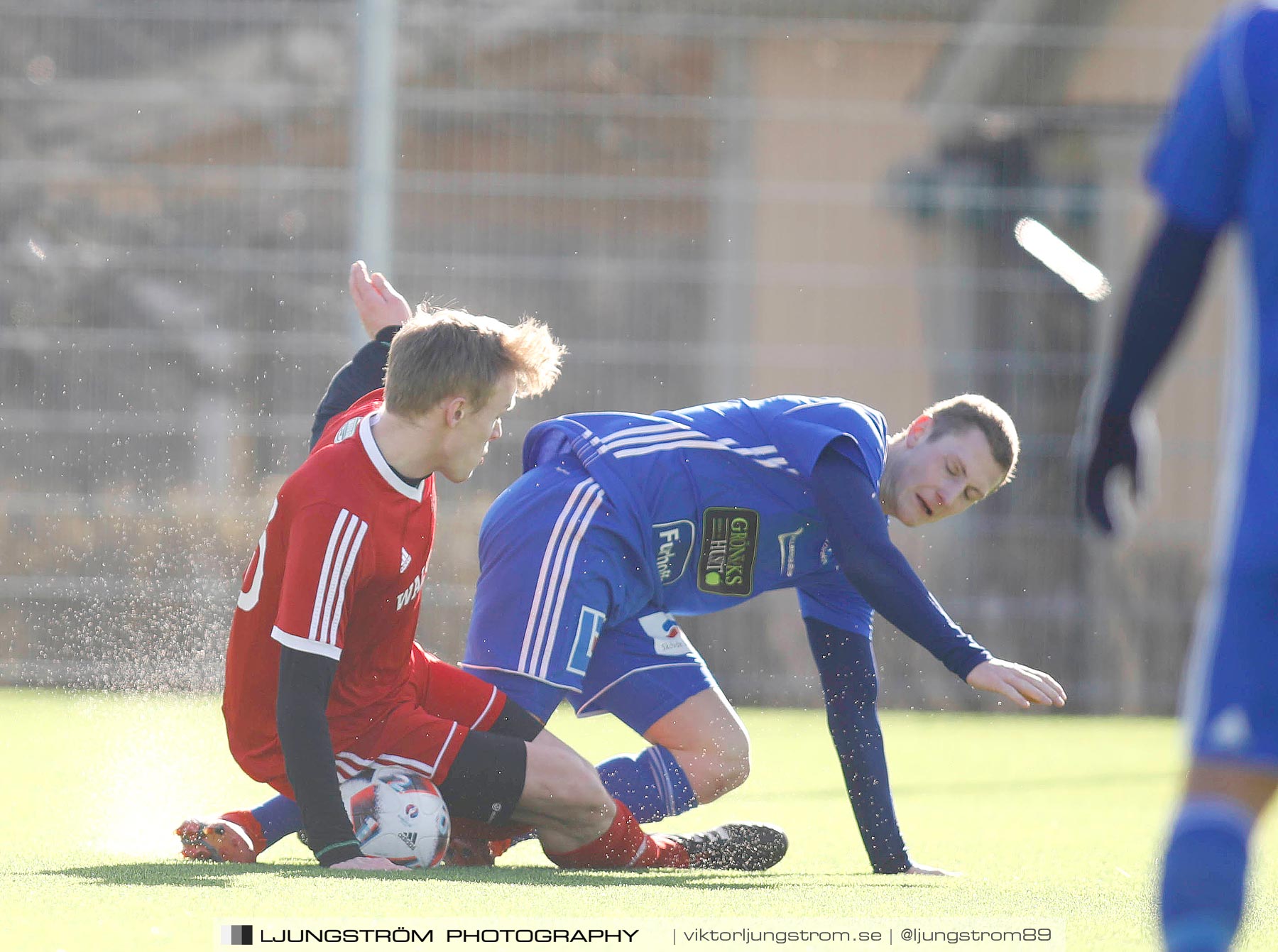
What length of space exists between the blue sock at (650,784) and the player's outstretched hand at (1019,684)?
111 centimetres

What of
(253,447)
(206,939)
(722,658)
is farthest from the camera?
(722,658)

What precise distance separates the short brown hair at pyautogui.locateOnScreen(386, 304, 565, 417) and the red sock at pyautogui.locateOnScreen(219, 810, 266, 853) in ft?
3.17

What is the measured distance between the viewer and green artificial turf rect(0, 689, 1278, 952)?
9.64 feet

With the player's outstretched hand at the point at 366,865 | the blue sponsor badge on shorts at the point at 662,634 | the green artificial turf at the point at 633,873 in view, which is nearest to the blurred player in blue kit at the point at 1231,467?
the green artificial turf at the point at 633,873

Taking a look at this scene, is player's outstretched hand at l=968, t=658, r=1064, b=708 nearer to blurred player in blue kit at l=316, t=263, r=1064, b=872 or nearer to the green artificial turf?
the green artificial turf

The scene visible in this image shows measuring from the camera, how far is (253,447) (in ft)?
29.5

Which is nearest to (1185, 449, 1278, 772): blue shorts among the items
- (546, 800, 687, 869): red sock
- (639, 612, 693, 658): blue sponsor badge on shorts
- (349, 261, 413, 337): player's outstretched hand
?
(546, 800, 687, 869): red sock

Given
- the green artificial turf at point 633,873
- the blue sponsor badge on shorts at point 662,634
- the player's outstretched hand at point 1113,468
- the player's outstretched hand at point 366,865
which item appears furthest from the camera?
the blue sponsor badge on shorts at point 662,634

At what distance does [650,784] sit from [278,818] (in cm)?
92

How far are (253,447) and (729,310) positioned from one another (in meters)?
2.61

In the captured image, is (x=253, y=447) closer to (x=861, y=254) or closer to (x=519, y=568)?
(x=861, y=254)

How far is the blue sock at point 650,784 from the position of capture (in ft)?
14.1

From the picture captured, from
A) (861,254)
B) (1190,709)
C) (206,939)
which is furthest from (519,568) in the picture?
(861,254)

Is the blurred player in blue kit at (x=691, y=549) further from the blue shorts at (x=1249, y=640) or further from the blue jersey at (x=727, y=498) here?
the blue shorts at (x=1249, y=640)
